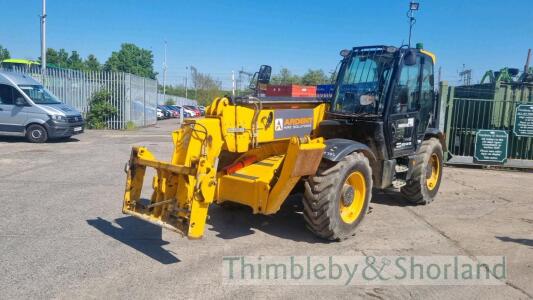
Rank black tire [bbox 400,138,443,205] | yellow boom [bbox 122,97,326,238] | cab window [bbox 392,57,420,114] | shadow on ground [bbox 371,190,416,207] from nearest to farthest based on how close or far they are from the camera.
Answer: yellow boom [bbox 122,97,326,238]
cab window [bbox 392,57,420,114]
black tire [bbox 400,138,443,205]
shadow on ground [bbox 371,190,416,207]

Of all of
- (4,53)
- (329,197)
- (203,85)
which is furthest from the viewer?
(4,53)

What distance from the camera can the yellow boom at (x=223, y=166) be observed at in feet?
15.6

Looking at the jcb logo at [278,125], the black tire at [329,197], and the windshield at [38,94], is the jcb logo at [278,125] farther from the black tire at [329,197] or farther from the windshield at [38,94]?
the windshield at [38,94]

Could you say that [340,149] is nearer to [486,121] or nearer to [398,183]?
[398,183]

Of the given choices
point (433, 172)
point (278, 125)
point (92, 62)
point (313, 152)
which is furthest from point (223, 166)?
point (92, 62)

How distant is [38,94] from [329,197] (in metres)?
12.9

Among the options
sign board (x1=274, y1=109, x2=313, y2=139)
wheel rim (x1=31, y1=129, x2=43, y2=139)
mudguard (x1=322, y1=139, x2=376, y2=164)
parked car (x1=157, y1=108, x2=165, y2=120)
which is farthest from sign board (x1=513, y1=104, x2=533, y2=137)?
parked car (x1=157, y1=108, x2=165, y2=120)

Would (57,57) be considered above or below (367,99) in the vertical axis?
above

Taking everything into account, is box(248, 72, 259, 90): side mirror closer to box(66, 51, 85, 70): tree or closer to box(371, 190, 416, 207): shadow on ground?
box(371, 190, 416, 207): shadow on ground

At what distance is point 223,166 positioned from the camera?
597cm

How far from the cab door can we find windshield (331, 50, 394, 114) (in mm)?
224

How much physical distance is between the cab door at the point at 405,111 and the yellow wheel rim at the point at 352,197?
3.48 ft

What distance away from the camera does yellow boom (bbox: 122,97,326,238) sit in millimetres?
4758

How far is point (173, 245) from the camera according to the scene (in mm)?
5398
